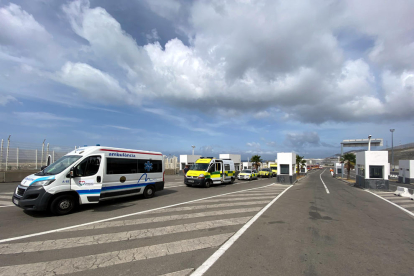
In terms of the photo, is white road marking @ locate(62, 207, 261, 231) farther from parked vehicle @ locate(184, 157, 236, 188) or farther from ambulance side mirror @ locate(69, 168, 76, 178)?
parked vehicle @ locate(184, 157, 236, 188)

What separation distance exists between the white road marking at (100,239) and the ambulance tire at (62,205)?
104 inches

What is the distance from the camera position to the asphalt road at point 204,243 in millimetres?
4043

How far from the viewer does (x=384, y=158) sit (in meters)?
19.2

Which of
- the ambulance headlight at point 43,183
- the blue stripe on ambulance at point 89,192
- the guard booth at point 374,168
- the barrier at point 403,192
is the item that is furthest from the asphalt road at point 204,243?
the guard booth at point 374,168

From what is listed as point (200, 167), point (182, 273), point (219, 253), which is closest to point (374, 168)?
point (200, 167)

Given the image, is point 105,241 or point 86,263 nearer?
point 86,263

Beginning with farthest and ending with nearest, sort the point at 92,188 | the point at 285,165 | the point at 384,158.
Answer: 1. the point at 285,165
2. the point at 384,158
3. the point at 92,188

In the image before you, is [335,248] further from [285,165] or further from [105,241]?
[285,165]

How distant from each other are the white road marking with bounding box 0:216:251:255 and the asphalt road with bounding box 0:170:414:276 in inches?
0.9

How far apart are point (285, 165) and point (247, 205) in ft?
55.5

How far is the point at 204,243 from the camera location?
17.1 feet

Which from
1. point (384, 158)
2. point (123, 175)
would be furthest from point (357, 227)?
point (384, 158)

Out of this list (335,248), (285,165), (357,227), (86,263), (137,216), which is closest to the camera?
(86,263)

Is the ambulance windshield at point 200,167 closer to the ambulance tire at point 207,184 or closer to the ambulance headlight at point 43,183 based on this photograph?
the ambulance tire at point 207,184
